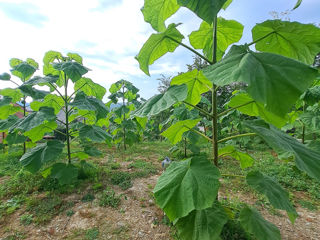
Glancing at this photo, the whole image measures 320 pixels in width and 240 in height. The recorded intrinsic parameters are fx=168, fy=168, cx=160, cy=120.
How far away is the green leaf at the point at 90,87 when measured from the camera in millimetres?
2592

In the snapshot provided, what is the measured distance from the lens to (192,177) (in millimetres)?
866

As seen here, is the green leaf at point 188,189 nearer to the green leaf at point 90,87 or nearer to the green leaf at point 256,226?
the green leaf at point 256,226

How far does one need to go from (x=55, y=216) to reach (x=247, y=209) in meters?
1.92

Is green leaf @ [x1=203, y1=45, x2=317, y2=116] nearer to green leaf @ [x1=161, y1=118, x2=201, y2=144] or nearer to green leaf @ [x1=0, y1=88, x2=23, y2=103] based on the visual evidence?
green leaf @ [x1=161, y1=118, x2=201, y2=144]

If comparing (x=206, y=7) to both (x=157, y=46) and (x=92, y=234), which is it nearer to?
(x=157, y=46)

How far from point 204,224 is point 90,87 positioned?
8.07 ft

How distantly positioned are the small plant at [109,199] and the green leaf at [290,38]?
206 centimetres

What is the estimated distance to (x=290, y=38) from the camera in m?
0.84

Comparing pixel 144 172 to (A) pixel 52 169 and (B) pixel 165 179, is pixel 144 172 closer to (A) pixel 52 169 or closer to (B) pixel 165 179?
(A) pixel 52 169

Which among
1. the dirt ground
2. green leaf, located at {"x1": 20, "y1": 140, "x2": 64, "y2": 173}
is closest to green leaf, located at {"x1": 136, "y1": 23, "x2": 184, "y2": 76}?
the dirt ground

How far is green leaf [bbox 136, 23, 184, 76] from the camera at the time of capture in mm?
984

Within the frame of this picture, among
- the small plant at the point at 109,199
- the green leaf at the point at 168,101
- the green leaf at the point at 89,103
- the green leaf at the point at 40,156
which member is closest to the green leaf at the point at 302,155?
the green leaf at the point at 168,101

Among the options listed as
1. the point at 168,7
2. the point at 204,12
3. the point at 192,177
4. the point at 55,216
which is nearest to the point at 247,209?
the point at 192,177

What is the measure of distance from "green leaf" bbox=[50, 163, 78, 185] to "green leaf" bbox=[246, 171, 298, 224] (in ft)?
7.08
